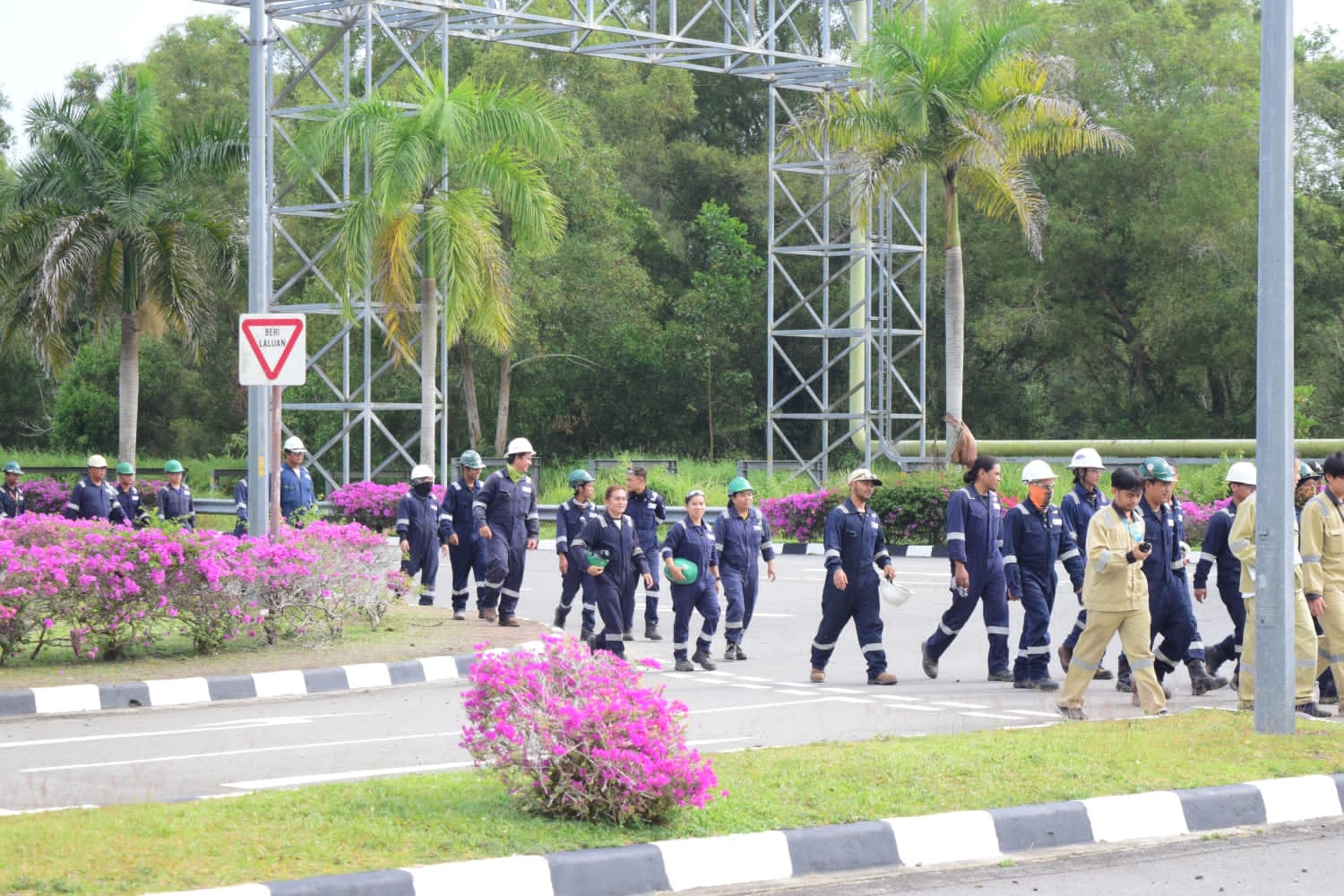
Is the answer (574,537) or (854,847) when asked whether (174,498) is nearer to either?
(574,537)

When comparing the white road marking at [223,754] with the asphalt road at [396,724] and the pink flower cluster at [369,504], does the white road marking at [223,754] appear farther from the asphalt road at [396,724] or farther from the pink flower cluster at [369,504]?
the pink flower cluster at [369,504]

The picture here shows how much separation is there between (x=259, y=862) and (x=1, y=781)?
10.6ft

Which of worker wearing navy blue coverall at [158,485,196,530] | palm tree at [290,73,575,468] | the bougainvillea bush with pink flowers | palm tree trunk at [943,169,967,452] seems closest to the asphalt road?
the bougainvillea bush with pink flowers

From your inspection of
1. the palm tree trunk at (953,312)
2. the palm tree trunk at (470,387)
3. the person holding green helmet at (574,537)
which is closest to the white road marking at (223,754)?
the person holding green helmet at (574,537)

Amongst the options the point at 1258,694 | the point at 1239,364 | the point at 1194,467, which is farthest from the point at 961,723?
the point at 1239,364

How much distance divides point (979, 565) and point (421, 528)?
6.82 meters

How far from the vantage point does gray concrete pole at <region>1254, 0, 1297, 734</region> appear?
9.71 meters

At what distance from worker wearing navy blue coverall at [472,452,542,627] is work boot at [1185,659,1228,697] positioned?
21.4 ft

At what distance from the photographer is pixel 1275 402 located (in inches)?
382

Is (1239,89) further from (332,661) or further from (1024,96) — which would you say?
(332,661)

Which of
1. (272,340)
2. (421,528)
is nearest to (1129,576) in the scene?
(272,340)

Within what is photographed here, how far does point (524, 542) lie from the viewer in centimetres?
1736

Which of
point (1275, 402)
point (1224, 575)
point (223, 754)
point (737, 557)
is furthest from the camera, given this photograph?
point (737, 557)

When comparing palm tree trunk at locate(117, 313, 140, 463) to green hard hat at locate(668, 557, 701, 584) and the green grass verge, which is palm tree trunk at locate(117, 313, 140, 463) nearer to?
green hard hat at locate(668, 557, 701, 584)
